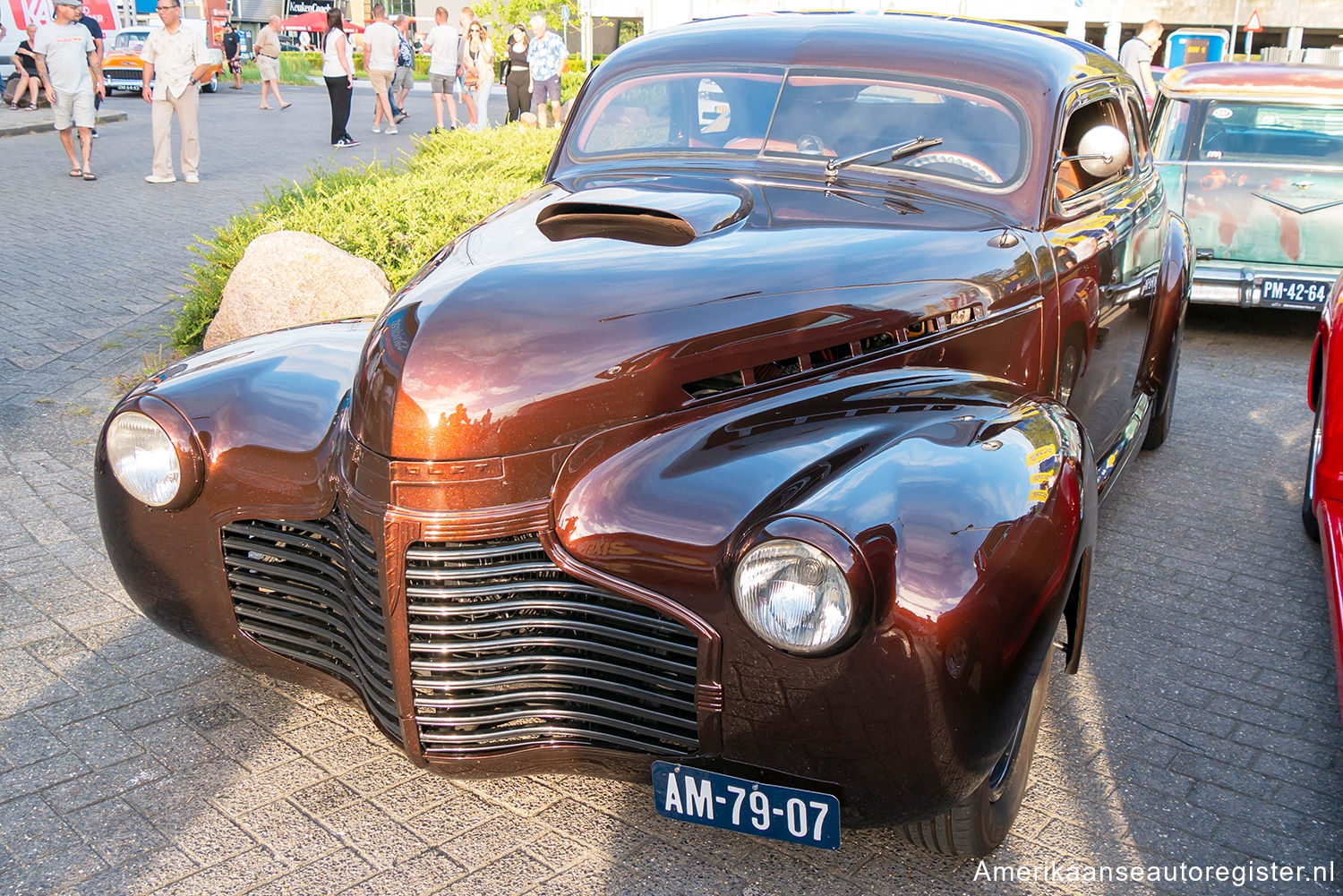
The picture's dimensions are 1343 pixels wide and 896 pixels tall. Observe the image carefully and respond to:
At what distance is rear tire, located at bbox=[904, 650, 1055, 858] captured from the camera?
248cm

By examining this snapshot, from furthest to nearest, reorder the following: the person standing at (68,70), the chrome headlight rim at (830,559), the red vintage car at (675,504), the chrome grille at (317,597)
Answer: the person standing at (68,70) < the chrome grille at (317,597) < the red vintage car at (675,504) < the chrome headlight rim at (830,559)

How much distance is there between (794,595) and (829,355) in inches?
33.0

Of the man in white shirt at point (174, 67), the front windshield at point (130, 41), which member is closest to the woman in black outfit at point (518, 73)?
the man in white shirt at point (174, 67)

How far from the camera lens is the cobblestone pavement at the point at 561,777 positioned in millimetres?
2586

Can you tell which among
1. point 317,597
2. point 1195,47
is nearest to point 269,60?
point 1195,47

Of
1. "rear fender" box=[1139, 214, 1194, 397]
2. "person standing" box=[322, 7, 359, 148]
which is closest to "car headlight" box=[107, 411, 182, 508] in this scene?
"rear fender" box=[1139, 214, 1194, 397]

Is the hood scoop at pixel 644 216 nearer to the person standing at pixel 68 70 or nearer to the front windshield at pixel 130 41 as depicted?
the person standing at pixel 68 70

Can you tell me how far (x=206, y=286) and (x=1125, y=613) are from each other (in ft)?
17.1

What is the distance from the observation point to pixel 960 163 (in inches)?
137

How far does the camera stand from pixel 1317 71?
763cm

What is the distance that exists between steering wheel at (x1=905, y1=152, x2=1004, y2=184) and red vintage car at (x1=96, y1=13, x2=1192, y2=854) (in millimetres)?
139

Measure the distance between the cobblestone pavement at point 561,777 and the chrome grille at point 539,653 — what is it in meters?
0.47

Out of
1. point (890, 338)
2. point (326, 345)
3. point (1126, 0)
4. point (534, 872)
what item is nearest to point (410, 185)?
point (326, 345)

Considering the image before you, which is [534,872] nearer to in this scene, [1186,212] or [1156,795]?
[1156,795]
